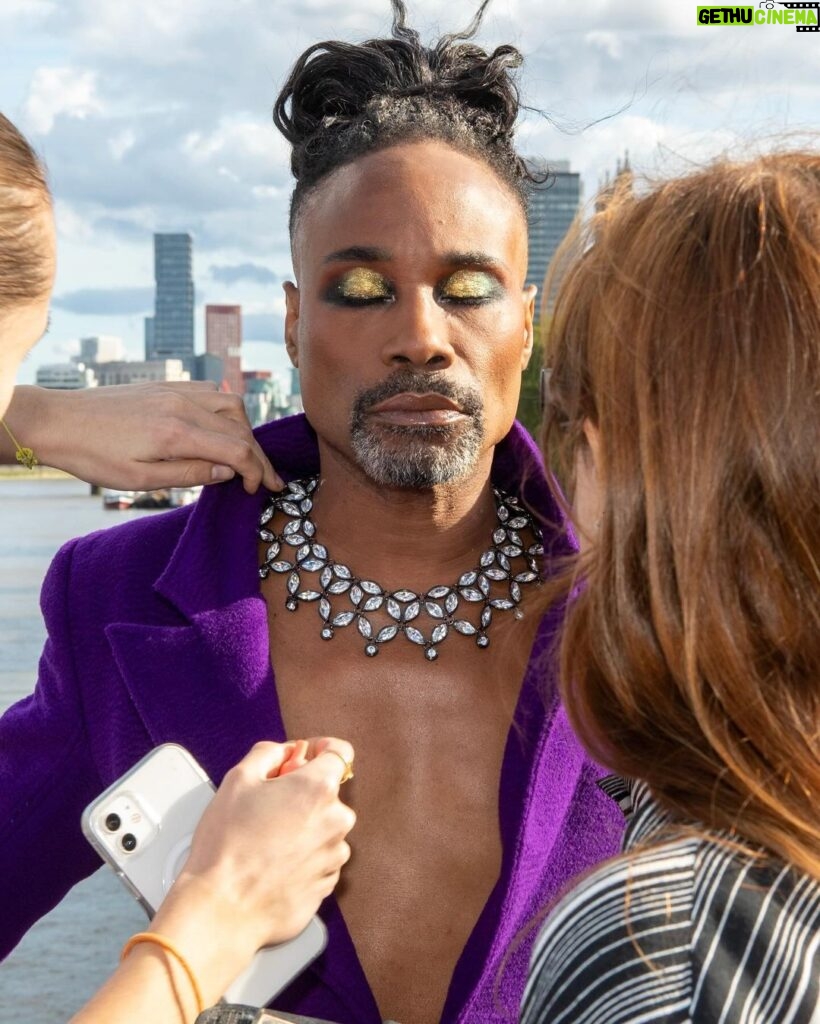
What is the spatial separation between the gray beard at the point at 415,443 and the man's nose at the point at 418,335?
0.04m

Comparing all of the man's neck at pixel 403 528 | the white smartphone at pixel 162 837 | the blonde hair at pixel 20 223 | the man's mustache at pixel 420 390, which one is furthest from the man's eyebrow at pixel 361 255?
the white smartphone at pixel 162 837

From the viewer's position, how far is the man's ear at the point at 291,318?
3809 mm

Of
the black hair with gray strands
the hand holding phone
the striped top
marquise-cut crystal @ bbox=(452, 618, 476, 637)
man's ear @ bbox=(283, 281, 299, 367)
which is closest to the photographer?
the striped top

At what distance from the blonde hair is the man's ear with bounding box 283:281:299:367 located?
1.39 meters

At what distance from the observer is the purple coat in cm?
292

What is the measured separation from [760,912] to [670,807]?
0.21 m

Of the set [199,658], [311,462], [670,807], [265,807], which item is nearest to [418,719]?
[199,658]

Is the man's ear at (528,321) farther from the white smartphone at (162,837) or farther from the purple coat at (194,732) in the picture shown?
the white smartphone at (162,837)

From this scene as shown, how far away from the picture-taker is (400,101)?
3.68 meters

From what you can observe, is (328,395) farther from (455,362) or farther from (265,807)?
(265,807)

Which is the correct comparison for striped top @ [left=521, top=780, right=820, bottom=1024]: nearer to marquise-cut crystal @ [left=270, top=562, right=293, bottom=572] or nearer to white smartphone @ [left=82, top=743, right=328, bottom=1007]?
white smartphone @ [left=82, top=743, right=328, bottom=1007]

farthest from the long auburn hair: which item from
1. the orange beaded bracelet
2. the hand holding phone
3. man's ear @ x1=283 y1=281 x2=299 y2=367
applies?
man's ear @ x1=283 y1=281 x2=299 y2=367

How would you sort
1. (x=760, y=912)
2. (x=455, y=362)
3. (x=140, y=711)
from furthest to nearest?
(x=455, y=362)
(x=140, y=711)
(x=760, y=912)

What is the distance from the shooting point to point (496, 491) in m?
3.76
